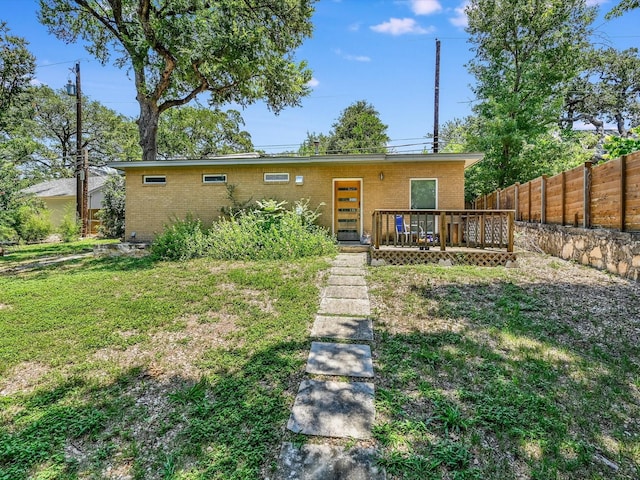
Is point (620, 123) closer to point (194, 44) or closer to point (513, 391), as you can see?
point (194, 44)

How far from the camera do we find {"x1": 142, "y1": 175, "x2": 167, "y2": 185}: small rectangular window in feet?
36.8

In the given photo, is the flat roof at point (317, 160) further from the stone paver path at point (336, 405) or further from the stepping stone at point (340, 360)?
the stepping stone at point (340, 360)

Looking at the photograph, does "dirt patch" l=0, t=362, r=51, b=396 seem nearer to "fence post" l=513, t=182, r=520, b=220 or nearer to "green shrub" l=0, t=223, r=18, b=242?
"fence post" l=513, t=182, r=520, b=220

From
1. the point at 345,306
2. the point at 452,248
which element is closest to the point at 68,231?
the point at 345,306

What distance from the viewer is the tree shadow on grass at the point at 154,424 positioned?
6.98 feet

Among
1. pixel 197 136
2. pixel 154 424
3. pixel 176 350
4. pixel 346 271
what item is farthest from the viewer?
pixel 197 136

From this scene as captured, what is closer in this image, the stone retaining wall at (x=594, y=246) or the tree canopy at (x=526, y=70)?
the stone retaining wall at (x=594, y=246)

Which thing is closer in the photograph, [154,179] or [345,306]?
[345,306]

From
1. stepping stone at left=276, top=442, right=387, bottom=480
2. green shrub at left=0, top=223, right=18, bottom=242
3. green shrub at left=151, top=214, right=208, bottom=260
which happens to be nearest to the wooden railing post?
stepping stone at left=276, top=442, right=387, bottom=480

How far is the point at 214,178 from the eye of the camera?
36.2 feet

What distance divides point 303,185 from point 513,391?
29.1ft

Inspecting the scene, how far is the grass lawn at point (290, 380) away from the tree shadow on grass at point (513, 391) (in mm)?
14

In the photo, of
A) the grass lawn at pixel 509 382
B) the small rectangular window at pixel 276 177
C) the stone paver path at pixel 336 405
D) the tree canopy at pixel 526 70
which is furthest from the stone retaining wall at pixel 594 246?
the small rectangular window at pixel 276 177

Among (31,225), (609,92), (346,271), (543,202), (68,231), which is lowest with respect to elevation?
(346,271)
